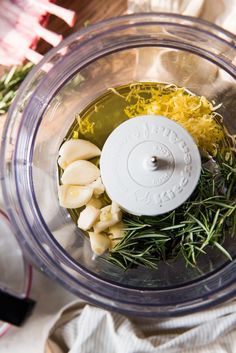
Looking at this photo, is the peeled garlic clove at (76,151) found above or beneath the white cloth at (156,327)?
above

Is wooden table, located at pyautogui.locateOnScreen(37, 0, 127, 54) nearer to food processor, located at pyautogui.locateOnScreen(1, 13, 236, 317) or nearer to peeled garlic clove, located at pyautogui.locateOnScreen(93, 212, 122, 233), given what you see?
food processor, located at pyautogui.locateOnScreen(1, 13, 236, 317)

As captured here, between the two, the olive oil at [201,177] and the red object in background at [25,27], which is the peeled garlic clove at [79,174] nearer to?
the olive oil at [201,177]

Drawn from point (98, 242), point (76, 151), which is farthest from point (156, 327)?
point (76, 151)

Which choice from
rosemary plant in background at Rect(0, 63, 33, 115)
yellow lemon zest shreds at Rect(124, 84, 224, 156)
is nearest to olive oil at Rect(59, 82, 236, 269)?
yellow lemon zest shreds at Rect(124, 84, 224, 156)

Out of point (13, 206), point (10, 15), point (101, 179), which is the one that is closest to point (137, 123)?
point (101, 179)

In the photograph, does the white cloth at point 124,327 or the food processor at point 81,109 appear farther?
the white cloth at point 124,327

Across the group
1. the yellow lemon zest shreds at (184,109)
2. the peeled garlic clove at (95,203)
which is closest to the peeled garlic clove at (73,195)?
the peeled garlic clove at (95,203)

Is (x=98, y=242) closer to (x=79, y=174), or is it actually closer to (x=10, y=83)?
(x=79, y=174)
